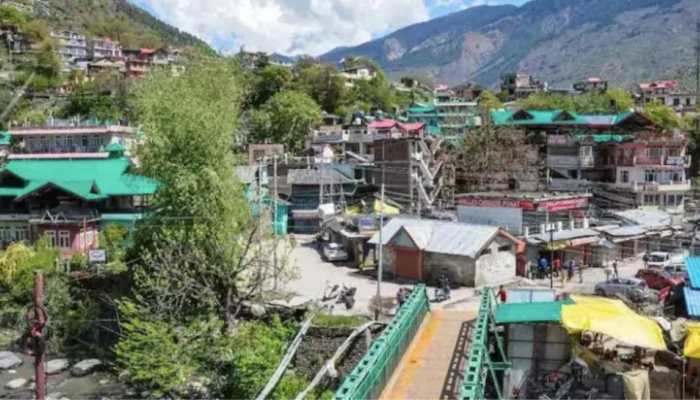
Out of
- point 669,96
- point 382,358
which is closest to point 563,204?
point 382,358

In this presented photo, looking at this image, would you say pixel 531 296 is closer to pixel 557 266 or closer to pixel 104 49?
pixel 557 266

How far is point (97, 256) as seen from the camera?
29.8m

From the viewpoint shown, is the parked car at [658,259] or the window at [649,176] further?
the window at [649,176]

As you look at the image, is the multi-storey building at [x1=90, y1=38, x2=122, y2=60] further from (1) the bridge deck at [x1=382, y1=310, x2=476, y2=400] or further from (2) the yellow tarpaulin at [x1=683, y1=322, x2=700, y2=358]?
(2) the yellow tarpaulin at [x1=683, y1=322, x2=700, y2=358]

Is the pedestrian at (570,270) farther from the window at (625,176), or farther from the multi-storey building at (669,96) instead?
the multi-storey building at (669,96)

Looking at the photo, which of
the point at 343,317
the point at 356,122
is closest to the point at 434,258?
the point at 343,317

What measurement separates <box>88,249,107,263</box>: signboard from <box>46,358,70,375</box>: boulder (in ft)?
17.5

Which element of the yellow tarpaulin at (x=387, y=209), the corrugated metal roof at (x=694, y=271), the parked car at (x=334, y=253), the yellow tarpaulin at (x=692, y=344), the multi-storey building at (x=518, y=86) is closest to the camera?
the yellow tarpaulin at (x=692, y=344)

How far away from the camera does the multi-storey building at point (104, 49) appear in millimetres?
113000

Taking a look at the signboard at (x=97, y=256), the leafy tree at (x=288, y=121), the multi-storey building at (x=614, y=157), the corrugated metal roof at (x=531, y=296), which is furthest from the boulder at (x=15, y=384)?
the leafy tree at (x=288, y=121)

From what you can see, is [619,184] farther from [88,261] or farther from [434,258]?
[88,261]

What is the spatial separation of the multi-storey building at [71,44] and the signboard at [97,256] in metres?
83.1

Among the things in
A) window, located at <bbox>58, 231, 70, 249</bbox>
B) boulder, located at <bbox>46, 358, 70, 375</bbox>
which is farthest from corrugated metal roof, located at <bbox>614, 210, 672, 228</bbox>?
window, located at <bbox>58, 231, 70, 249</bbox>

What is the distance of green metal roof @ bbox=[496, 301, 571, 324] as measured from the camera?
17.2m
